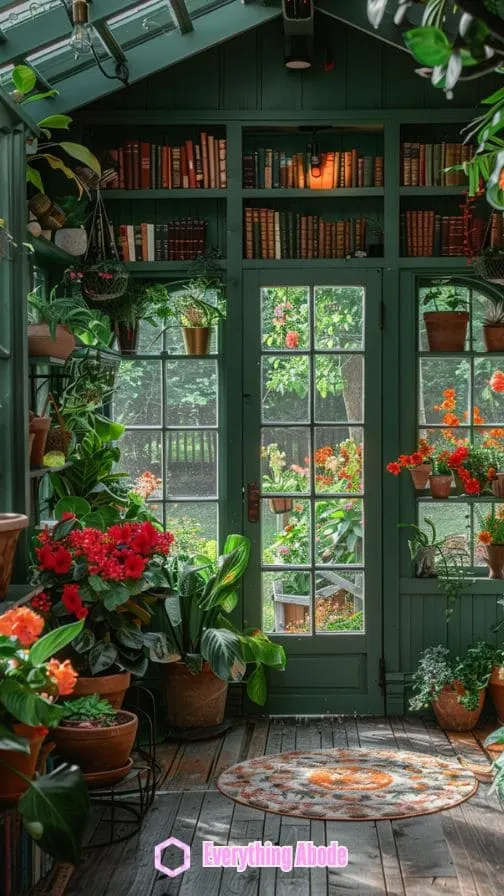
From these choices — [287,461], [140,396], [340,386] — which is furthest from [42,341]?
[340,386]

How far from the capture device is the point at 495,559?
18.8 ft

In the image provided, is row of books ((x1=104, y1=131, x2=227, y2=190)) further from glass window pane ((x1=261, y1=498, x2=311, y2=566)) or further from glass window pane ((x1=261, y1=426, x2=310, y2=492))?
glass window pane ((x1=261, y1=498, x2=311, y2=566))

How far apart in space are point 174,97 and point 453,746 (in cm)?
355

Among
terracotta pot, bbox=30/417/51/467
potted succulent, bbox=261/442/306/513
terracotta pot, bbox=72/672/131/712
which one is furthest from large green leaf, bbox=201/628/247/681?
terracotta pot, bbox=30/417/51/467

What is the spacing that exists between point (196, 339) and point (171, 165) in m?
0.91

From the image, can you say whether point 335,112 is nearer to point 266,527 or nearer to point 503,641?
point 266,527

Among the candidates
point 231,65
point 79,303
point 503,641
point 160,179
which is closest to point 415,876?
point 503,641

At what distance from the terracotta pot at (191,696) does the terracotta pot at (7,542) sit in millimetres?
1852

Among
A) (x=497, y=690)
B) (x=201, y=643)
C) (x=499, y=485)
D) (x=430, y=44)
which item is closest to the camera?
(x=430, y=44)

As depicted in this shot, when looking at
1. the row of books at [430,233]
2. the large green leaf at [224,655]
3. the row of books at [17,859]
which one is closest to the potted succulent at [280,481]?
the large green leaf at [224,655]

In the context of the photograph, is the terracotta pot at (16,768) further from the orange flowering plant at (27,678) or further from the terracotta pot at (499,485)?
the terracotta pot at (499,485)

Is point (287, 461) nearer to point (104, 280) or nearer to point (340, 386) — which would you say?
point (340, 386)

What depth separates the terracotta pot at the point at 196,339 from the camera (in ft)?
19.3

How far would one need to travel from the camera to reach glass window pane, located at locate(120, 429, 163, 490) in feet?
19.8
